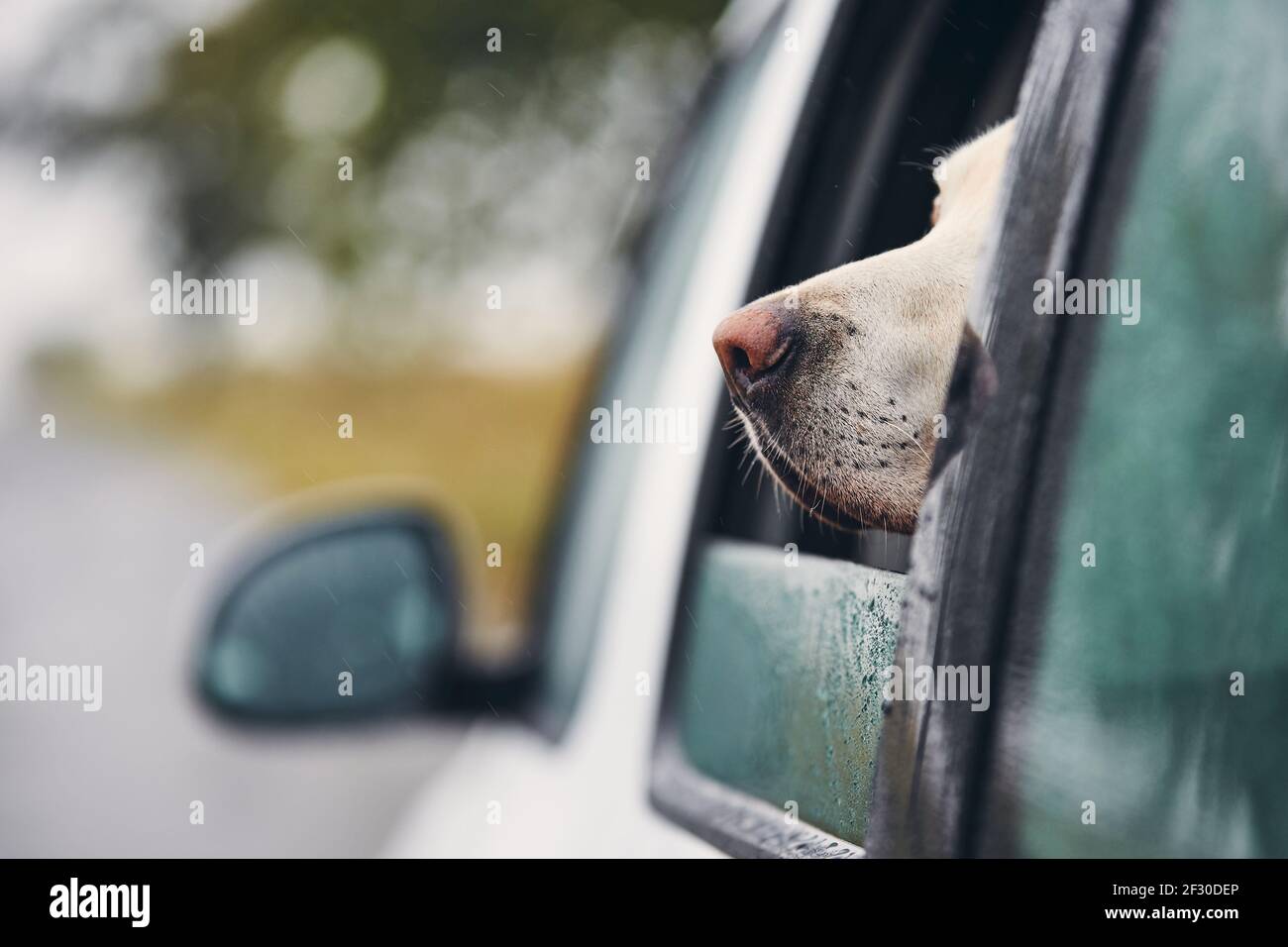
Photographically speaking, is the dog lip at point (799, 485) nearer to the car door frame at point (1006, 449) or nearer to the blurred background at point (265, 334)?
the car door frame at point (1006, 449)

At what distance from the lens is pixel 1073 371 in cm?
81

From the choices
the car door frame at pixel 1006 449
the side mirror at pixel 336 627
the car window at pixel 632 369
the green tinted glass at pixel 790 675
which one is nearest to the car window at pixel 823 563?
the green tinted glass at pixel 790 675

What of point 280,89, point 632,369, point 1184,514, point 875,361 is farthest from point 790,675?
point 280,89

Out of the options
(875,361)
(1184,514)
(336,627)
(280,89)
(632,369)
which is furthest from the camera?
(280,89)

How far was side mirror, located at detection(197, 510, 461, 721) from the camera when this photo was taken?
8.31 ft

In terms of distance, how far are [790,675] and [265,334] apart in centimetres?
2314

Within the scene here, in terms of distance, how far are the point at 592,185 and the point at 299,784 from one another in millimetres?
4716

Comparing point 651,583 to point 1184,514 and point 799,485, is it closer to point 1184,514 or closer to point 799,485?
point 799,485

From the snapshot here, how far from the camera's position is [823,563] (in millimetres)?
1090

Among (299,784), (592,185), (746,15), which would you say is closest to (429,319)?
(299,784)

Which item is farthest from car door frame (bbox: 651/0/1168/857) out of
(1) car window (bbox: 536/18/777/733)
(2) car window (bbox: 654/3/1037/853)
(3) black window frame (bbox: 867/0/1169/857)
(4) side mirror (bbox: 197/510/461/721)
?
(4) side mirror (bbox: 197/510/461/721)

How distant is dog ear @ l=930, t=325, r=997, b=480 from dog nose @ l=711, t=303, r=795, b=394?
138mm

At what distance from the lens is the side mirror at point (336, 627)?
8.31ft

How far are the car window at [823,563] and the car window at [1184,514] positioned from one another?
0.18 metres
